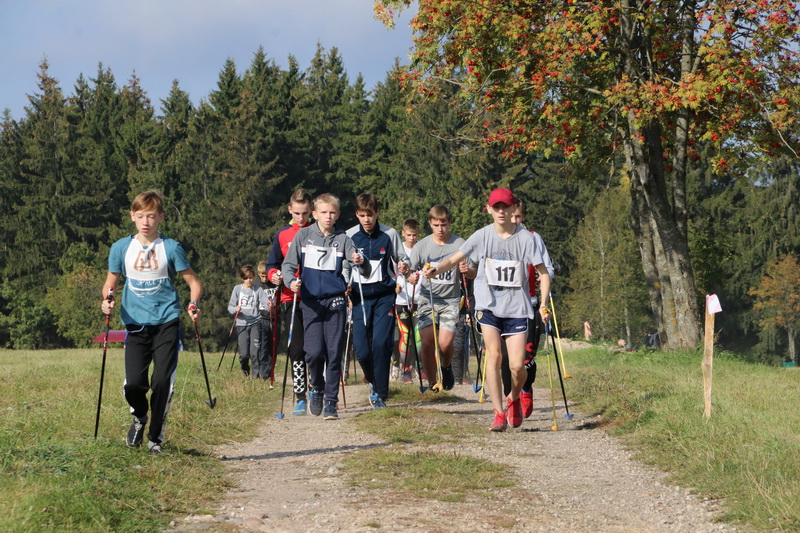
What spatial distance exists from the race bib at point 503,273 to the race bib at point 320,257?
175cm

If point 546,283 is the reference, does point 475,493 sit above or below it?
below

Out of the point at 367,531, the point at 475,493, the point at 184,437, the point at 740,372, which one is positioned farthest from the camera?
the point at 740,372

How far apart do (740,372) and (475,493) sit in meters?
9.22

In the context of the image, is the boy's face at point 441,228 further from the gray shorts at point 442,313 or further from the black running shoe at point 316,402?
the black running shoe at point 316,402

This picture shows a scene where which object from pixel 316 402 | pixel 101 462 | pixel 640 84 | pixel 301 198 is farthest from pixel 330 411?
pixel 640 84

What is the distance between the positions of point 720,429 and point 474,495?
2741mm

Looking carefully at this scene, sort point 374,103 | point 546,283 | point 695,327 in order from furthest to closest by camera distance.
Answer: point 374,103 → point 695,327 → point 546,283

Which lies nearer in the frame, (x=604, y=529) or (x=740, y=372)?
(x=604, y=529)

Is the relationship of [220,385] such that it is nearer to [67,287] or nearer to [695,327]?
[695,327]

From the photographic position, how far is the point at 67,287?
6138 centimetres

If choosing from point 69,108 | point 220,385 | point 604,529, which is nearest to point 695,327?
point 220,385

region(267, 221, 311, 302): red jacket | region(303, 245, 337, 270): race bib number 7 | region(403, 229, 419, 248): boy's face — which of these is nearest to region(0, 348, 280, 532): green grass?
region(267, 221, 311, 302): red jacket

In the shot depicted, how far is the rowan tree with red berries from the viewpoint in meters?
15.9

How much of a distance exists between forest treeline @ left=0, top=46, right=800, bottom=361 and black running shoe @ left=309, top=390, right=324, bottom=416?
1852 inches
